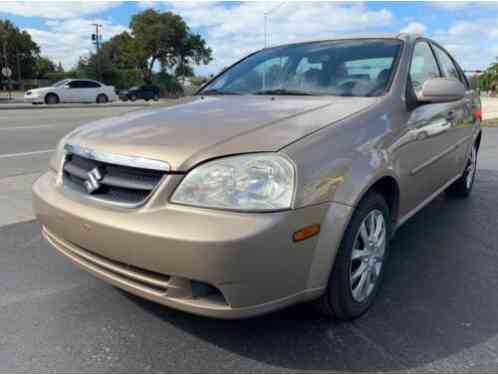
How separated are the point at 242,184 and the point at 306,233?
1.14 ft

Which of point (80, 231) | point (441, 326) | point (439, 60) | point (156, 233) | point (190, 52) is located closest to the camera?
point (156, 233)

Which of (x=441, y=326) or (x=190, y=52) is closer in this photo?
(x=441, y=326)

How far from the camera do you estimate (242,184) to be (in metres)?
1.90

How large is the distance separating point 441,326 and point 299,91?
169 centimetres

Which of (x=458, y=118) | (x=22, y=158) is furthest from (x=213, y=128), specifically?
(x=22, y=158)

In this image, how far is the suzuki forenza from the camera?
A: 185 centimetres

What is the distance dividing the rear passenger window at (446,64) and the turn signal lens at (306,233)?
8.69 ft

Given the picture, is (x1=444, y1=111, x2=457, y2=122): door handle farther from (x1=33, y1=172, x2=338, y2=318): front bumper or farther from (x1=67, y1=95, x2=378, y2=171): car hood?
(x1=33, y1=172, x2=338, y2=318): front bumper

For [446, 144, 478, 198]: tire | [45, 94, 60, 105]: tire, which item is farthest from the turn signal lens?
[45, 94, 60, 105]: tire

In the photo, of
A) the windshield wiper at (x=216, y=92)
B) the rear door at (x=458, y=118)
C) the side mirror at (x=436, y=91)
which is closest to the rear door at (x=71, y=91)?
the windshield wiper at (x=216, y=92)

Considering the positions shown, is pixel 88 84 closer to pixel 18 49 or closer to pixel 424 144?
pixel 424 144

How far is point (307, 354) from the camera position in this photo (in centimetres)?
214

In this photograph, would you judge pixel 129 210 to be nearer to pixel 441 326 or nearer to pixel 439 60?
pixel 441 326

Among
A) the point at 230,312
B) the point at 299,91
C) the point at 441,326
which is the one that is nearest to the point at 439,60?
the point at 299,91
